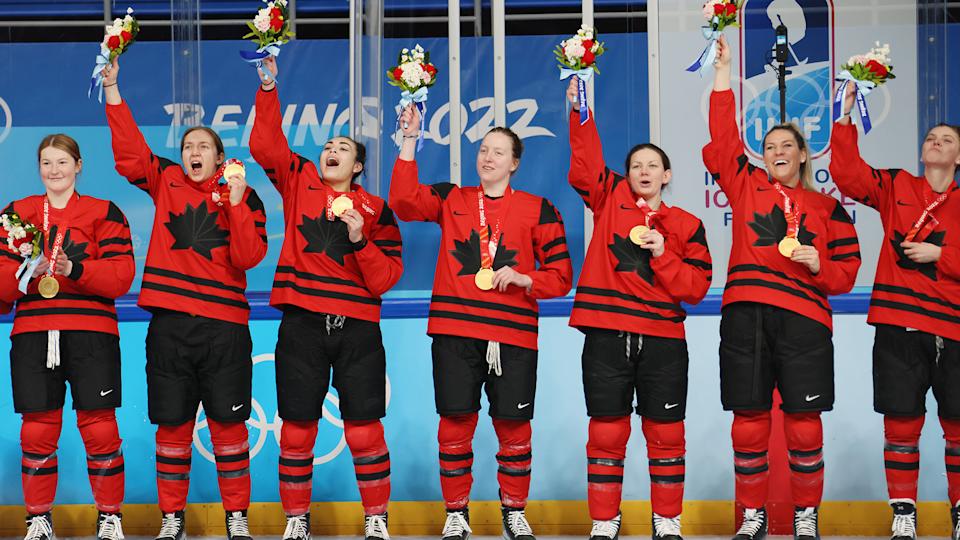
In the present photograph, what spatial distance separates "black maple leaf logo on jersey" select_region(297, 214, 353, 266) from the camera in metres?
4.44

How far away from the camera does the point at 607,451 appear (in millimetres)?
4328

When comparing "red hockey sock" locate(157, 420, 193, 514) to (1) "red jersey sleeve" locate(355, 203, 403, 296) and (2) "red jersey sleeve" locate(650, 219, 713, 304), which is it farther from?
(2) "red jersey sleeve" locate(650, 219, 713, 304)

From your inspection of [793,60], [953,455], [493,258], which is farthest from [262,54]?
[793,60]

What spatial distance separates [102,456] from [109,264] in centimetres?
70

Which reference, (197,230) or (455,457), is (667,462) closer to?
(455,457)

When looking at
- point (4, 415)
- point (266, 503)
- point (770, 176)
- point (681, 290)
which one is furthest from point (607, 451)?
point (4, 415)

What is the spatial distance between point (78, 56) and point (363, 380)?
3414 mm

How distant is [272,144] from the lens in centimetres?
453

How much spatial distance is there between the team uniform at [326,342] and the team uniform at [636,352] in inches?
29.7

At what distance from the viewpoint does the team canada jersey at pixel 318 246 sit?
440 cm

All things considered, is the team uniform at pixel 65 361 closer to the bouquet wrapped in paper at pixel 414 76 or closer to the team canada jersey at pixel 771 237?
the bouquet wrapped in paper at pixel 414 76

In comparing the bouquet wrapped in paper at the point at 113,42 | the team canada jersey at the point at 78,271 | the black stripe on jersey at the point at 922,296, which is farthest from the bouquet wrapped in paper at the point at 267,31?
the black stripe on jersey at the point at 922,296

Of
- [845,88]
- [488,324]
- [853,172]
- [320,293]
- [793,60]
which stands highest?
[793,60]

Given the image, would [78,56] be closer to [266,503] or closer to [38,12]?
[38,12]
